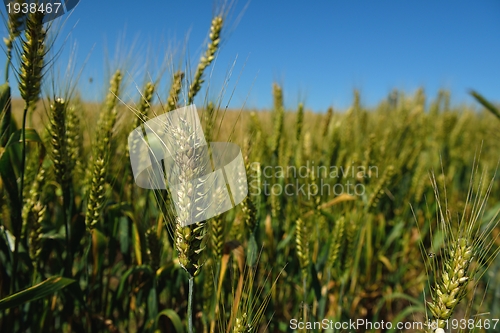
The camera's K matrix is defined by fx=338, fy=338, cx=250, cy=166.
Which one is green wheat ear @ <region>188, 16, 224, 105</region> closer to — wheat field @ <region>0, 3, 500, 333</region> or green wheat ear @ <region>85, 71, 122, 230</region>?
wheat field @ <region>0, 3, 500, 333</region>

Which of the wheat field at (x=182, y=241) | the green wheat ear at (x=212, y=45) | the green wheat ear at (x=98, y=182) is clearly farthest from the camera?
the green wheat ear at (x=212, y=45)

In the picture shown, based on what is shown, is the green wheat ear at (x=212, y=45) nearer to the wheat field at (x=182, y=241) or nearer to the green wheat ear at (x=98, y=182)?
the wheat field at (x=182, y=241)

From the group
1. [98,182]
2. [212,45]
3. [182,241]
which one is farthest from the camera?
[212,45]

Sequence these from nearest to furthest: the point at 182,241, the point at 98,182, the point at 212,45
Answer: the point at 182,241 < the point at 98,182 < the point at 212,45

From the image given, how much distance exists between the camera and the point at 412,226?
253 cm

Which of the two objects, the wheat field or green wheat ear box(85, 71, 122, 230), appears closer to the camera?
the wheat field

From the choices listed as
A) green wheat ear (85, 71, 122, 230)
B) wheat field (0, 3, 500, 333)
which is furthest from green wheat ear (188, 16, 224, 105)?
green wheat ear (85, 71, 122, 230)

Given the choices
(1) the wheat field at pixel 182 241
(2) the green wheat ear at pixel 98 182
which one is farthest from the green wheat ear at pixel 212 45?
(2) the green wheat ear at pixel 98 182

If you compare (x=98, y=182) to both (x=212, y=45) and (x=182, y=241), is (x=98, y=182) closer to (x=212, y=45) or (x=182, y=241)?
(x=182, y=241)

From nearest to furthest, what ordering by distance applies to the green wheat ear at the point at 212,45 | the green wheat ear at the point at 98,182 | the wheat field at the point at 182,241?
the wheat field at the point at 182,241
the green wheat ear at the point at 98,182
the green wheat ear at the point at 212,45

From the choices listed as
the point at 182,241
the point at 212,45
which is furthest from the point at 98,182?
the point at 212,45

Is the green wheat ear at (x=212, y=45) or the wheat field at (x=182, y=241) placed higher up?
the green wheat ear at (x=212, y=45)

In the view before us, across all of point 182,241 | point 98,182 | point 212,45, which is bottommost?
point 182,241

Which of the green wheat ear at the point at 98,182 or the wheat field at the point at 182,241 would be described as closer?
the wheat field at the point at 182,241
